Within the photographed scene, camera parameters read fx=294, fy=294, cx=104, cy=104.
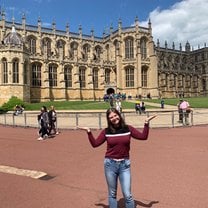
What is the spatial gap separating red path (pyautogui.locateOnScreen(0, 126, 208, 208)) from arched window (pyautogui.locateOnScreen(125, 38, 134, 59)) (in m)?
48.8

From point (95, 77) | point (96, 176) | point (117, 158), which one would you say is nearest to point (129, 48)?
point (95, 77)

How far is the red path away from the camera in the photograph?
5.59 m

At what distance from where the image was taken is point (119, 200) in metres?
5.62

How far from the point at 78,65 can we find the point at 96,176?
163 ft

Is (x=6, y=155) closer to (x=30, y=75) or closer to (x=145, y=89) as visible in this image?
(x=30, y=75)

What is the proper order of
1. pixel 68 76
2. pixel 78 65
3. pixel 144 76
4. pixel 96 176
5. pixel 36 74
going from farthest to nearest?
1. pixel 144 76
2. pixel 78 65
3. pixel 68 76
4. pixel 36 74
5. pixel 96 176

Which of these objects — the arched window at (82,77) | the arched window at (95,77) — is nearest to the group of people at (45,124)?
the arched window at (82,77)

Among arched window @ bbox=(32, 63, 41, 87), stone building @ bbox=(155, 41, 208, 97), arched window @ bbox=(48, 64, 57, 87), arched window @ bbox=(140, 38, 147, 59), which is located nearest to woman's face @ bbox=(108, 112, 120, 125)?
arched window @ bbox=(32, 63, 41, 87)

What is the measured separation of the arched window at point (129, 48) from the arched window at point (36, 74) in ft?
60.9

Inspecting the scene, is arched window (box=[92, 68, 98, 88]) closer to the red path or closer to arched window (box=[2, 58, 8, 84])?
arched window (box=[2, 58, 8, 84])

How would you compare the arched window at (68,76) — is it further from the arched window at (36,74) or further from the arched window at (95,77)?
the arched window at (36,74)

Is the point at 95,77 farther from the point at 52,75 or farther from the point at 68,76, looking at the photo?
the point at 52,75

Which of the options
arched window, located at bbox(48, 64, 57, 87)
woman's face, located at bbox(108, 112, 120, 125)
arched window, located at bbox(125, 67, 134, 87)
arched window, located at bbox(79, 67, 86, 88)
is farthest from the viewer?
arched window, located at bbox(125, 67, 134, 87)

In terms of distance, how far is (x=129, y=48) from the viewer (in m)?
60.0
